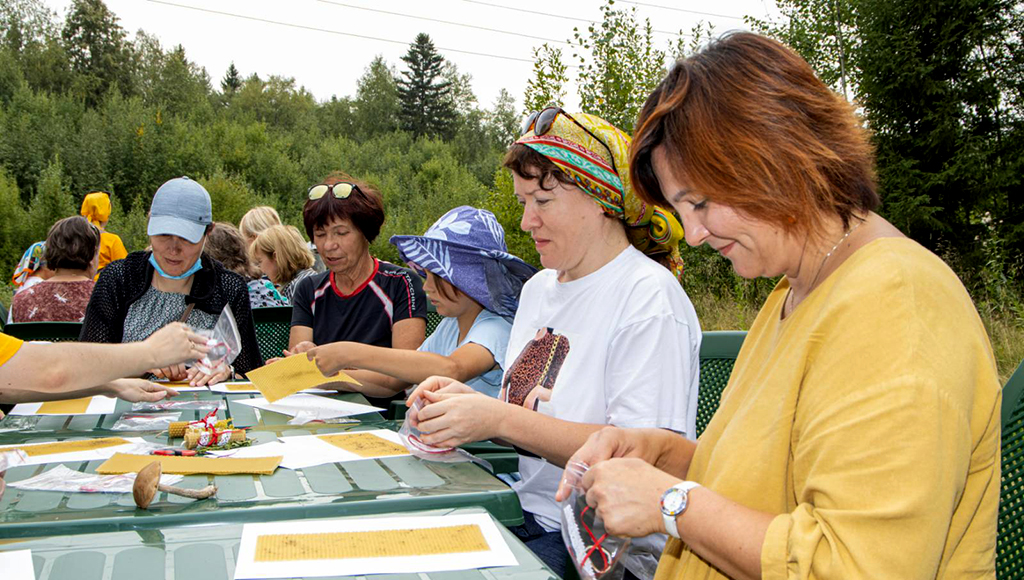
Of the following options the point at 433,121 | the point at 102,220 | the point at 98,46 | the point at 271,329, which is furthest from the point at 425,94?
the point at 271,329

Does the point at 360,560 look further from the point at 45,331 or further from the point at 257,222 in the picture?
the point at 257,222

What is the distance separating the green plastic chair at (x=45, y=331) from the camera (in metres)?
3.71

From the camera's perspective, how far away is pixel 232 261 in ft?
17.5

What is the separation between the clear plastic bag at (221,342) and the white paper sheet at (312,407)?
194 millimetres

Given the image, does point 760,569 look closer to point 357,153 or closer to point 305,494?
point 305,494

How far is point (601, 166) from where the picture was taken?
214cm

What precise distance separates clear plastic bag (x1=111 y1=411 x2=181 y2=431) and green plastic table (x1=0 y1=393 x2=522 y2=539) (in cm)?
49

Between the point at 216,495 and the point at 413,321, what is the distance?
6.42 feet

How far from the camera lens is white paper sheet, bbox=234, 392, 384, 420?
257 centimetres

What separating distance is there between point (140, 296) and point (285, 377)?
1.36 m

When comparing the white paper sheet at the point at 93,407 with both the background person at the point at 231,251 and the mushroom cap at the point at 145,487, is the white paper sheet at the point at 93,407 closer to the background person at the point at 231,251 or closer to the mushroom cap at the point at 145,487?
the mushroom cap at the point at 145,487

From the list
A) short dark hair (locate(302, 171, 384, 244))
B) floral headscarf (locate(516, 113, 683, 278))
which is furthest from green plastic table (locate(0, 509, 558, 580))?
short dark hair (locate(302, 171, 384, 244))

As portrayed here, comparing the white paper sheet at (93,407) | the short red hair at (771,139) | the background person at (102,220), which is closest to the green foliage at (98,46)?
the background person at (102,220)

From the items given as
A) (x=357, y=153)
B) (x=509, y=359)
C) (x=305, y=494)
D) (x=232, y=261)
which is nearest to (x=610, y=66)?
(x=232, y=261)
